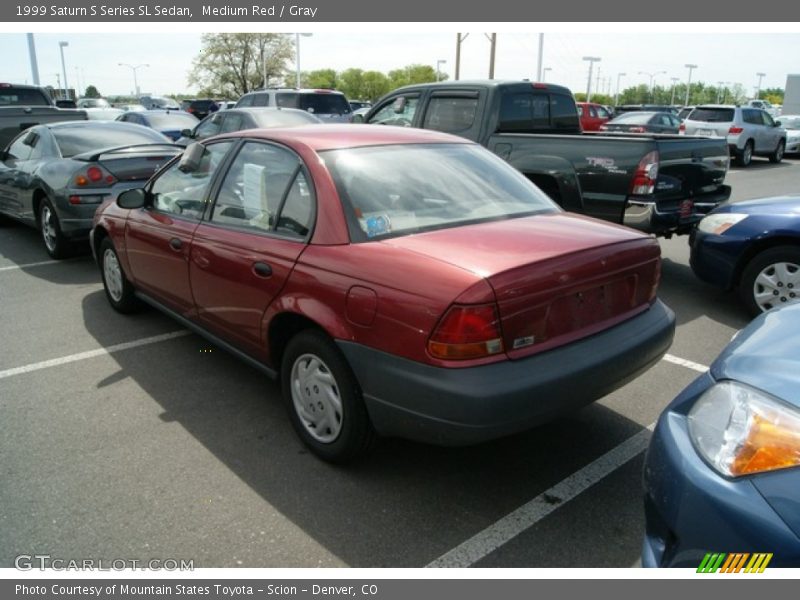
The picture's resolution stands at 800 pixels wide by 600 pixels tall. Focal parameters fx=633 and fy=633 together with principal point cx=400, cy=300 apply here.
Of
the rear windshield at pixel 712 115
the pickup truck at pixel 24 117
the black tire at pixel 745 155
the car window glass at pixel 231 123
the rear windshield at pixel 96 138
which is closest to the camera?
the rear windshield at pixel 96 138

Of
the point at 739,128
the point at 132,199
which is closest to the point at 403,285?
the point at 132,199

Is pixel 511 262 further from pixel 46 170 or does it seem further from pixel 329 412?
pixel 46 170

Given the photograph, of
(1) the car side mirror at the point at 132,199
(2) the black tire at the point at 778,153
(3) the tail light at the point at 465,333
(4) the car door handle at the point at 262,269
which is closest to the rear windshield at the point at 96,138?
(1) the car side mirror at the point at 132,199

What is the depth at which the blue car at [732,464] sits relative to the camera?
1671 mm

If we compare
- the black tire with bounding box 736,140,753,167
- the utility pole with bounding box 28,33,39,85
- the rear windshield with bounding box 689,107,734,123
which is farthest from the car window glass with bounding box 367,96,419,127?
the utility pole with bounding box 28,33,39,85

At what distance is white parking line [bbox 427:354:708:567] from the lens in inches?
100

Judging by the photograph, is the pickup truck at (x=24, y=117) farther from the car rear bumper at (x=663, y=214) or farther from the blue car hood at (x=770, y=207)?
the blue car hood at (x=770, y=207)

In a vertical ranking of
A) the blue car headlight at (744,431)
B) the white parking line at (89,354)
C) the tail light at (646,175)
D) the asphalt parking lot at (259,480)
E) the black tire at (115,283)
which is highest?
the tail light at (646,175)

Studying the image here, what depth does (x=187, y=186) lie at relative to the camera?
14.1 ft

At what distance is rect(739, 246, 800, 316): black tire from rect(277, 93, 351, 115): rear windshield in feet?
39.2

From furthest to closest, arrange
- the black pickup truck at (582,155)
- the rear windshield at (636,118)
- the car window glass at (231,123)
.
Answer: the rear windshield at (636,118)
the car window glass at (231,123)
the black pickup truck at (582,155)

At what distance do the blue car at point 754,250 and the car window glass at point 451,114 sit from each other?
2.83 metres

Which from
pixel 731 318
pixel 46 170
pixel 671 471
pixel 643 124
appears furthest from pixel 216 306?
pixel 643 124

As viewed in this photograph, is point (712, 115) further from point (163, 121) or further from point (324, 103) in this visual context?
point (163, 121)
